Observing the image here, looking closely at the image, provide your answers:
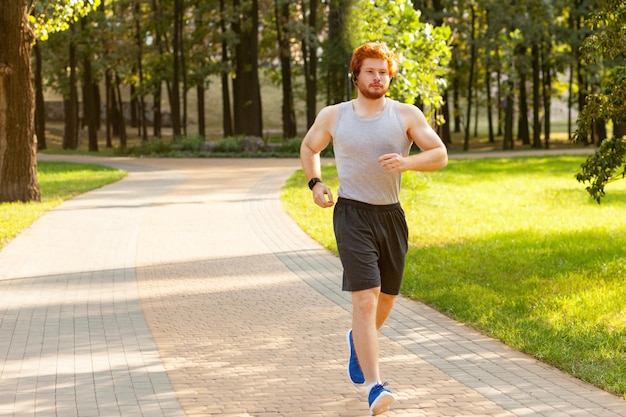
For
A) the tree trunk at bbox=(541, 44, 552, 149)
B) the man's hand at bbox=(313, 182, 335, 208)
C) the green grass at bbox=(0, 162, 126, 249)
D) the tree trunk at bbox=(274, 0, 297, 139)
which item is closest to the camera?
the man's hand at bbox=(313, 182, 335, 208)

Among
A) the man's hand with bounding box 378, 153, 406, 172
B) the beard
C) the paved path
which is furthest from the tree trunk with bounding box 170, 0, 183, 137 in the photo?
the man's hand with bounding box 378, 153, 406, 172

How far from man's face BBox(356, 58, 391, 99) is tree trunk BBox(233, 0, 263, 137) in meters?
35.2

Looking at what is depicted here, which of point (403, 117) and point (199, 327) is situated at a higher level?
point (403, 117)

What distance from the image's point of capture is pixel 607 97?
37.3 ft

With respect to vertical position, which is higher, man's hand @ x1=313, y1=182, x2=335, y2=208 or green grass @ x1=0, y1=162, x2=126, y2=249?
man's hand @ x1=313, y1=182, x2=335, y2=208

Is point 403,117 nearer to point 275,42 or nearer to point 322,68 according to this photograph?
point 322,68

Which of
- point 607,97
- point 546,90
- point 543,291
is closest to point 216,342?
point 543,291

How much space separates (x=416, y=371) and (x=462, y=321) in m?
1.94

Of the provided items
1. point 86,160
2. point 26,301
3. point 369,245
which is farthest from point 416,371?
point 86,160

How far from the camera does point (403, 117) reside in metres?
6.09

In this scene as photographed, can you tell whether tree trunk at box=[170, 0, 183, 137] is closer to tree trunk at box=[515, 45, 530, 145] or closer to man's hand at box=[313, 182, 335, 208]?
tree trunk at box=[515, 45, 530, 145]

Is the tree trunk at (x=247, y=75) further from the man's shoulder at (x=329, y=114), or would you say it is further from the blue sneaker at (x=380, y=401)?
the blue sneaker at (x=380, y=401)

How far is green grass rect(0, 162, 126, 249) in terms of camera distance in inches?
645

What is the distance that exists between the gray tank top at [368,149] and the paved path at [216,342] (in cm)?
120
